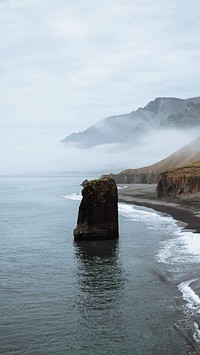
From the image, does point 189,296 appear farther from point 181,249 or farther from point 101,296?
point 181,249

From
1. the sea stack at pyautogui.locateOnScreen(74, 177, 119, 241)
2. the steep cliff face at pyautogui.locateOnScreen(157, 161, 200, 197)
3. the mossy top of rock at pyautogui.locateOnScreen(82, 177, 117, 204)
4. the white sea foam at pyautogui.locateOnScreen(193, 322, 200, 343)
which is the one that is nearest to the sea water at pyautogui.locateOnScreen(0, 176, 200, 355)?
the white sea foam at pyautogui.locateOnScreen(193, 322, 200, 343)

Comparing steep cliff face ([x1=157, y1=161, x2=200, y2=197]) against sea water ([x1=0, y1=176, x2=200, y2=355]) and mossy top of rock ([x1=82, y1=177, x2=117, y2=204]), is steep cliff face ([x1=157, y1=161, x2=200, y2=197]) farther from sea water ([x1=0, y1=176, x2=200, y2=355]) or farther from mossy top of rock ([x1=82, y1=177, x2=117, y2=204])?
mossy top of rock ([x1=82, y1=177, x2=117, y2=204])

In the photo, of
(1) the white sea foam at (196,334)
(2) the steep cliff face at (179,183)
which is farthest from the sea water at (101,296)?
(2) the steep cliff face at (179,183)

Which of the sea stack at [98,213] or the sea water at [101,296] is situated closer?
the sea water at [101,296]

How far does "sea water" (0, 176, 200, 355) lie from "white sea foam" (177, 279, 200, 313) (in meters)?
0.06

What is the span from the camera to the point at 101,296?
2723 centimetres

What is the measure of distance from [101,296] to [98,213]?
2176 cm

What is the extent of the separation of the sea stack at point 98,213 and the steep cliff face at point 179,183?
6314 cm

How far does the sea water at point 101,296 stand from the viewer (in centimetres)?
1991

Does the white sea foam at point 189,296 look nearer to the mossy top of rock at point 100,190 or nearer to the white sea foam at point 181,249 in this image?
the white sea foam at point 181,249

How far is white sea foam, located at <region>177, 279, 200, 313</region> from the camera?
2433 centimetres

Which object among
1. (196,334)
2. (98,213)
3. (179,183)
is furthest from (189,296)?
(179,183)

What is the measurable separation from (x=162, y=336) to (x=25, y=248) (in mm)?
28226

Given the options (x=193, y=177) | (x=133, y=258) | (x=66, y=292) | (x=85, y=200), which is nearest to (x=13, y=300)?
(x=66, y=292)
